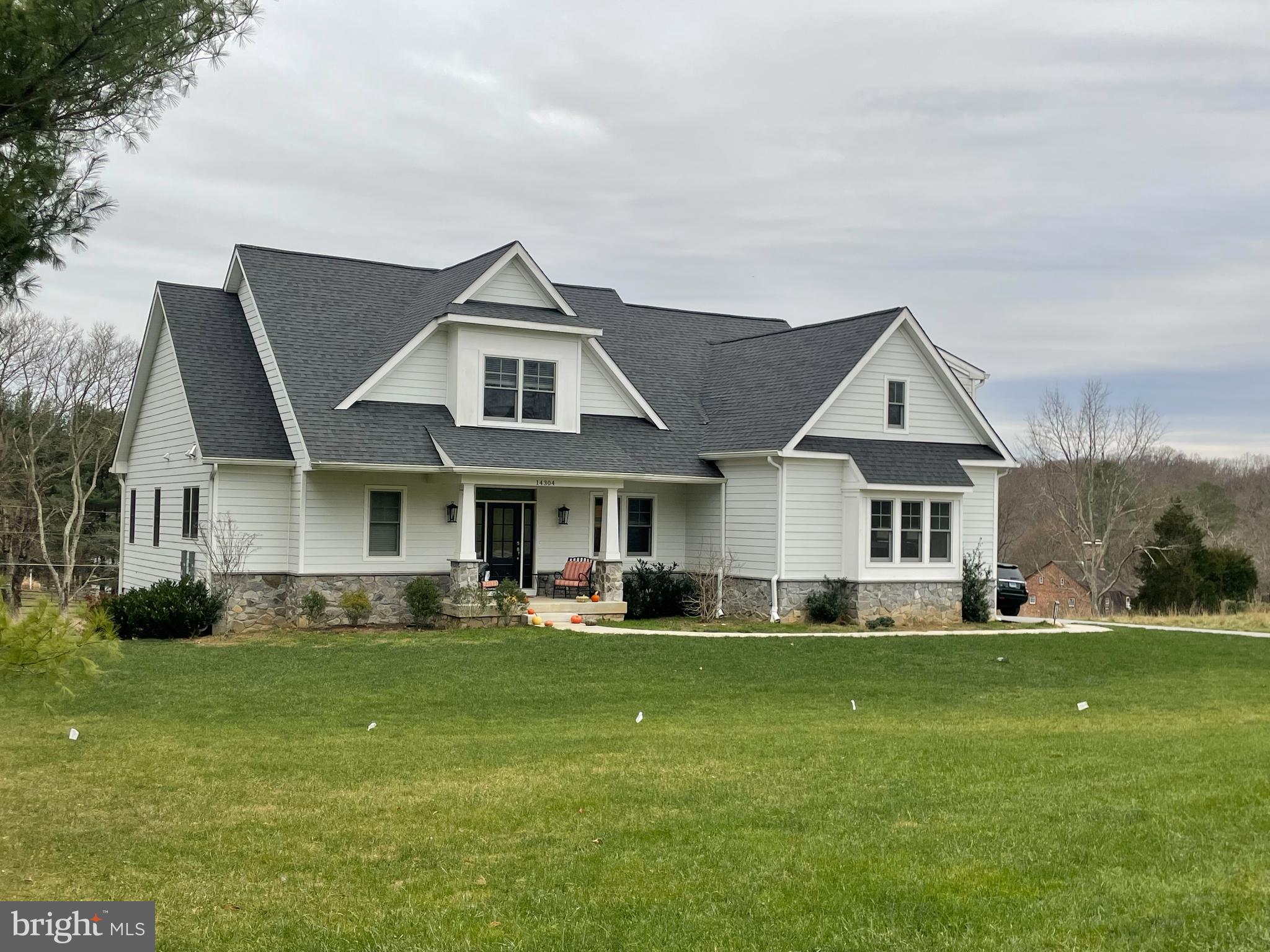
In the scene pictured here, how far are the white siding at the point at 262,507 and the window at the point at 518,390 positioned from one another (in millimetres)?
4371

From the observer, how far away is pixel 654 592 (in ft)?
84.7

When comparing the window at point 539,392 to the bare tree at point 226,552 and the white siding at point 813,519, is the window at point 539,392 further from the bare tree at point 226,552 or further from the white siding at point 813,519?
the bare tree at point 226,552

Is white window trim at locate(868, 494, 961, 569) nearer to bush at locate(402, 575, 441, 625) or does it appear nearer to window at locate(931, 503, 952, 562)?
window at locate(931, 503, 952, 562)

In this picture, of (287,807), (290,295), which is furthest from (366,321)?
(287,807)

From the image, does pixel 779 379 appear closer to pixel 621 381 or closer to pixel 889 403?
pixel 889 403

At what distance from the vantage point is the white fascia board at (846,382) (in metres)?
24.8

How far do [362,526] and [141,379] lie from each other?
25.8ft

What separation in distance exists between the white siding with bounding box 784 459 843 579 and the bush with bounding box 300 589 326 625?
9.25 metres

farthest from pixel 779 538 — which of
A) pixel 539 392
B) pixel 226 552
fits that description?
pixel 226 552

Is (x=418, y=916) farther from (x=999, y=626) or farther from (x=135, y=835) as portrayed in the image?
(x=999, y=626)

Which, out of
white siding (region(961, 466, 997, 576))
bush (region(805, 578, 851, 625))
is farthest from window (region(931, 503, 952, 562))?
bush (region(805, 578, 851, 625))

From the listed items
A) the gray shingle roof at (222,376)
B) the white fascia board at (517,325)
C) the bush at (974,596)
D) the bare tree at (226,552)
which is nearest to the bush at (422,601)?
the bare tree at (226,552)

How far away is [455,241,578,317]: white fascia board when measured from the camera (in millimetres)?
24422

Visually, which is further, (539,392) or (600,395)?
(600,395)
